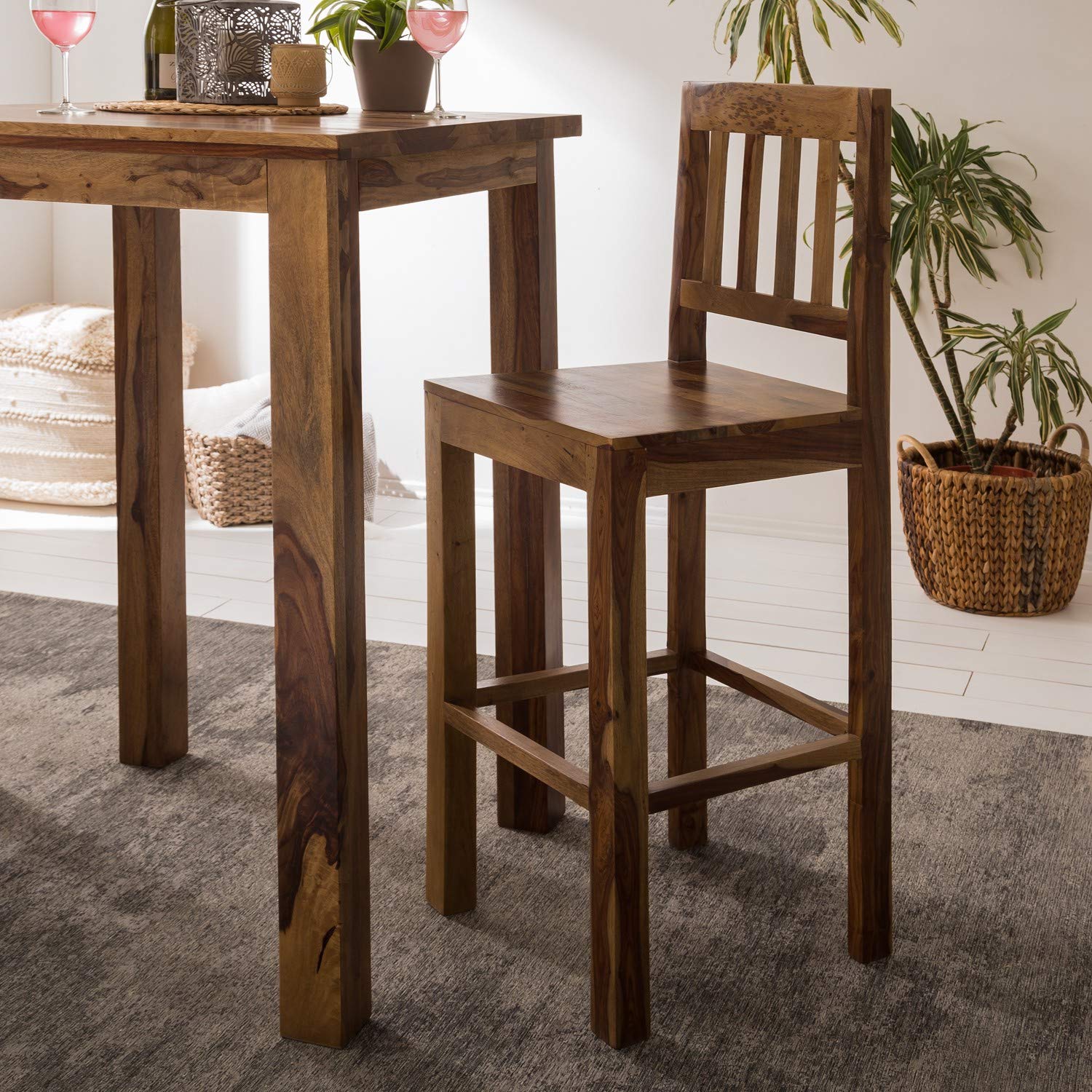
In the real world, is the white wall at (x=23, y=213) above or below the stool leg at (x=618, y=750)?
above

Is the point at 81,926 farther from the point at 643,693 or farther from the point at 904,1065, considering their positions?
the point at 904,1065

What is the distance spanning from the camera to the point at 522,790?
6.83 ft

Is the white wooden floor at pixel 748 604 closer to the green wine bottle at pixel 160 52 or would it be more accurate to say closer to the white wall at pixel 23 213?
the white wall at pixel 23 213

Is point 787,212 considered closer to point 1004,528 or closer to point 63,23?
point 63,23

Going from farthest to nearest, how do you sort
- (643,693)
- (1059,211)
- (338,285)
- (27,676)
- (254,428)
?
(254,428)
(1059,211)
(27,676)
(643,693)
(338,285)

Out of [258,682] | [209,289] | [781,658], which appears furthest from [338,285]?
[209,289]

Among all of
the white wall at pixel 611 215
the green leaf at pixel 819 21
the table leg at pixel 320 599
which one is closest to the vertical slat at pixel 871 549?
the table leg at pixel 320 599

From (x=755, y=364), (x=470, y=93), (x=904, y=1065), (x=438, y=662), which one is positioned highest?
(x=470, y=93)

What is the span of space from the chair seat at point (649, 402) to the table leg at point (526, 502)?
0.13m

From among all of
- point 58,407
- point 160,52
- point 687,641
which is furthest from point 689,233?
point 58,407

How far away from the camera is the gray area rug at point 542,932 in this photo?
1558mm

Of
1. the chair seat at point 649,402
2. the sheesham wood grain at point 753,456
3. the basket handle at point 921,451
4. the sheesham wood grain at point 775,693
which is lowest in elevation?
the sheesham wood grain at point 775,693

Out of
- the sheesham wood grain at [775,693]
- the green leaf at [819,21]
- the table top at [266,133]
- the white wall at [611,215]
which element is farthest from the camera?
the white wall at [611,215]

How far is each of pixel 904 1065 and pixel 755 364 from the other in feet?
7.75
